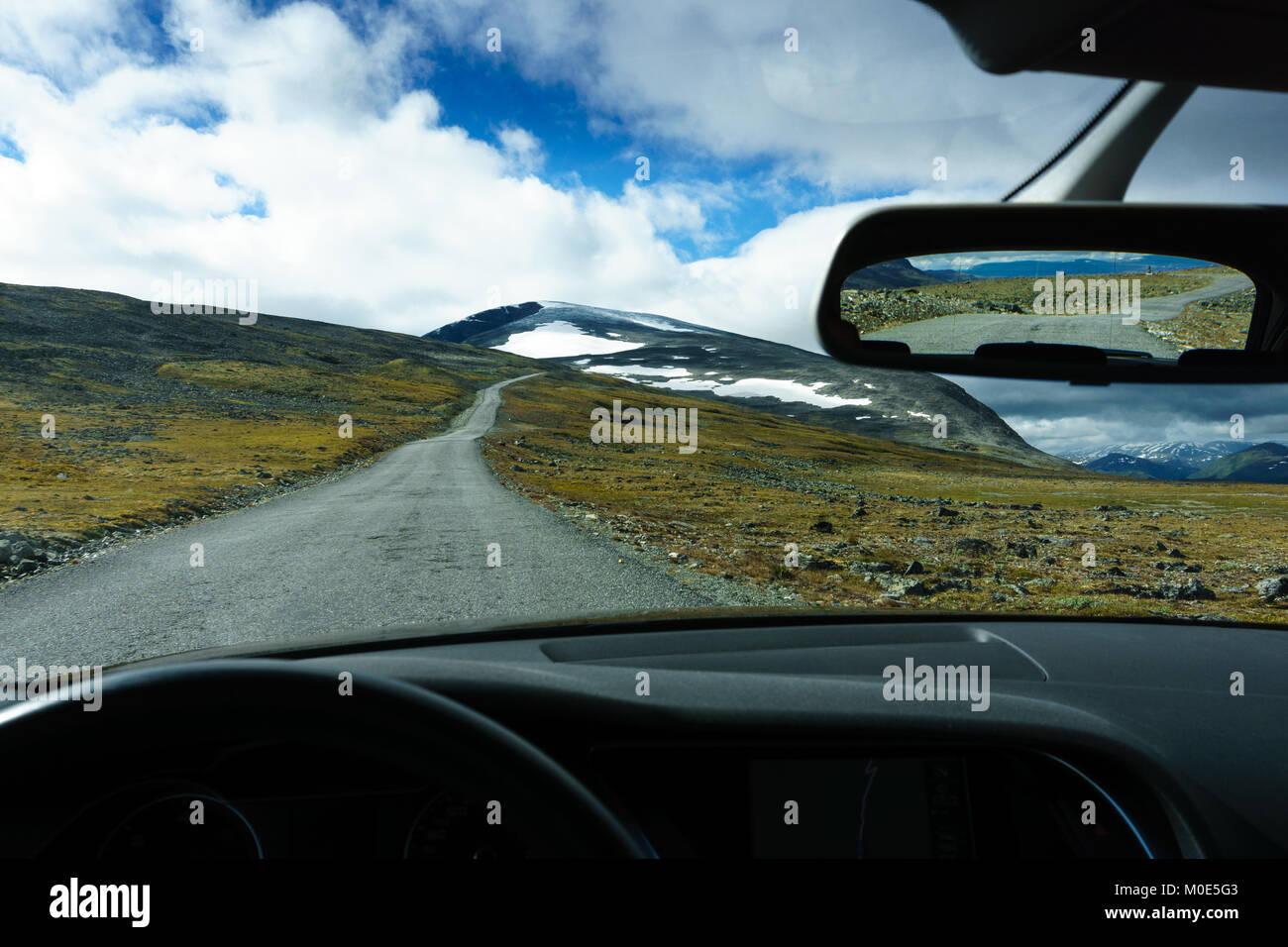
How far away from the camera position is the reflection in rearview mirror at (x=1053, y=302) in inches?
89.0

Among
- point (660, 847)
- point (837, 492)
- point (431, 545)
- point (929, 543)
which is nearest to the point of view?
point (660, 847)

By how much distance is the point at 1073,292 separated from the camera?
2.37 meters

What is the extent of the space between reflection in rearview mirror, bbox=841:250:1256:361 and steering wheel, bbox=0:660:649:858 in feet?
6.50

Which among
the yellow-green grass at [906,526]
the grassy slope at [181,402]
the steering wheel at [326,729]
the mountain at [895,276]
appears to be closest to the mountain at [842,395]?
the grassy slope at [181,402]

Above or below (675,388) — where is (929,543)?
below

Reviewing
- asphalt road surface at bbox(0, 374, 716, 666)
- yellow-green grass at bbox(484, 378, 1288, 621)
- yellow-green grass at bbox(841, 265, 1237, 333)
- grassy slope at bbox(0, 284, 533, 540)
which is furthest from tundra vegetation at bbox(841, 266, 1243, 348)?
grassy slope at bbox(0, 284, 533, 540)

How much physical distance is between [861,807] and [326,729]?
145cm

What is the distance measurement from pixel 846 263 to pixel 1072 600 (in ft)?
32.4

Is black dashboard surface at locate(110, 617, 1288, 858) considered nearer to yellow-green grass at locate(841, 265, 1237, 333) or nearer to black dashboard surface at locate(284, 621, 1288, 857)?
black dashboard surface at locate(284, 621, 1288, 857)

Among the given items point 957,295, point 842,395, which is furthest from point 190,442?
point 842,395

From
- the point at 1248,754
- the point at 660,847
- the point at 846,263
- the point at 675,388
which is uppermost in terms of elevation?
the point at 675,388

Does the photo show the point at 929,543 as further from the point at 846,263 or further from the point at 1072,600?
the point at 846,263

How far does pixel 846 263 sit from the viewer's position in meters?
2.54
